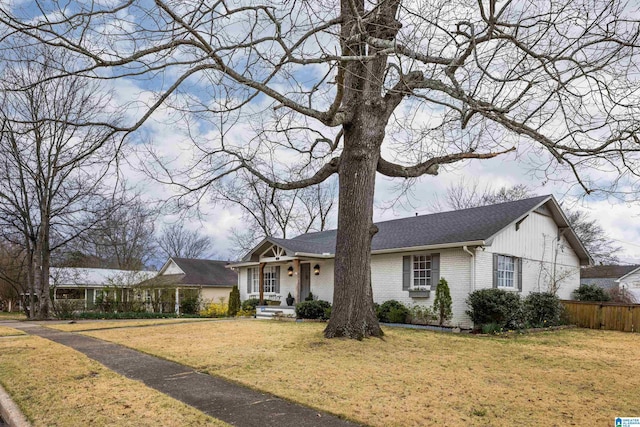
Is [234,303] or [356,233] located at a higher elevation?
[356,233]

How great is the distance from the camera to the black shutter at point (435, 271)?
1516cm

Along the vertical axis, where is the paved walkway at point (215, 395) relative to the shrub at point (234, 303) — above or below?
above

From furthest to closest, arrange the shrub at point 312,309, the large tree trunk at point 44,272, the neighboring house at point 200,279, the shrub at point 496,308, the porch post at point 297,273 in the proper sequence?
the neighboring house at point 200,279 < the large tree trunk at point 44,272 < the porch post at point 297,273 < the shrub at point 312,309 < the shrub at point 496,308

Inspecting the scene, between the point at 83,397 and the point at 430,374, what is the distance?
182 inches

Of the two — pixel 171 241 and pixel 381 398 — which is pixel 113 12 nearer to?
pixel 381 398

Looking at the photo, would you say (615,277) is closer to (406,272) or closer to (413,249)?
(406,272)

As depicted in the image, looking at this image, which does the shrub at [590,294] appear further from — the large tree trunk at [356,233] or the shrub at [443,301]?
the large tree trunk at [356,233]

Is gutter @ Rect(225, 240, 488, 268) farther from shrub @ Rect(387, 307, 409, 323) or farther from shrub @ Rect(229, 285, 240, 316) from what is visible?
shrub @ Rect(229, 285, 240, 316)

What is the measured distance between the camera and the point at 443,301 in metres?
14.4

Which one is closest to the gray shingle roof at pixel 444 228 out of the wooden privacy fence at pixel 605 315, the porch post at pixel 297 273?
the porch post at pixel 297 273

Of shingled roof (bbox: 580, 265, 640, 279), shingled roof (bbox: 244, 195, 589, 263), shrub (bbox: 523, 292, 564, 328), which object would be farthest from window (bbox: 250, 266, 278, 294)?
shingled roof (bbox: 580, 265, 640, 279)

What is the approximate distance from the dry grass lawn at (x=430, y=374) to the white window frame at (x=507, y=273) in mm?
4009

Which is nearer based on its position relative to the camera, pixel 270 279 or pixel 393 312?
pixel 393 312

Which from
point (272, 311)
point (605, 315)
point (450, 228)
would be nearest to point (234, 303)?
point (272, 311)
